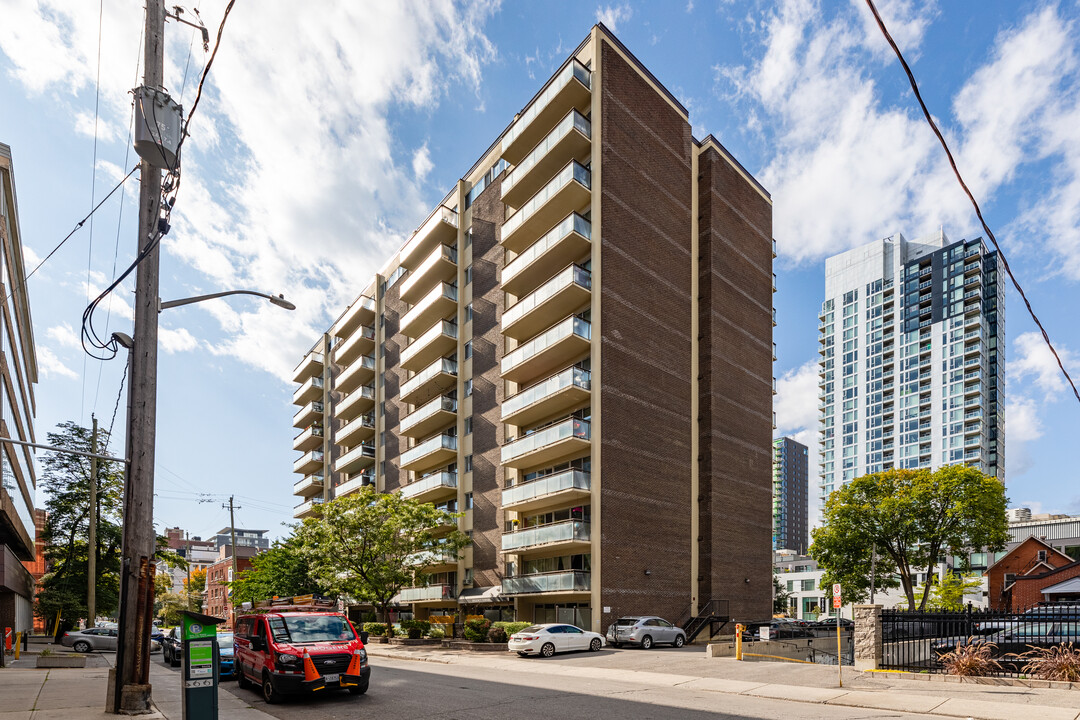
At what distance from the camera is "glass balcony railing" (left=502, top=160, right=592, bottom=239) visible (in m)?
36.3

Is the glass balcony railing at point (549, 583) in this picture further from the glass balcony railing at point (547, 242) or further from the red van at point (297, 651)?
the red van at point (297, 651)

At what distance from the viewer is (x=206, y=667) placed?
34.8 feet

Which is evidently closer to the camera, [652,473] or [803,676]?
[803,676]

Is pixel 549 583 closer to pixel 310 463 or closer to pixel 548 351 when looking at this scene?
pixel 548 351

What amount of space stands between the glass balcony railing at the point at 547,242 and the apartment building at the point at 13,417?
22972 millimetres

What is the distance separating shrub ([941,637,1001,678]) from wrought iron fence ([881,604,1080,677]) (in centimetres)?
13

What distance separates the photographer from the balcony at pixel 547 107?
3759 centimetres

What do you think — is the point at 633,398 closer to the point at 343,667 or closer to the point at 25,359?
the point at 343,667

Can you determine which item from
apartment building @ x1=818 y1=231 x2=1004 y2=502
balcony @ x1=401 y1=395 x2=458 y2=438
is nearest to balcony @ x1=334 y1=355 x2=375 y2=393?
balcony @ x1=401 y1=395 x2=458 y2=438

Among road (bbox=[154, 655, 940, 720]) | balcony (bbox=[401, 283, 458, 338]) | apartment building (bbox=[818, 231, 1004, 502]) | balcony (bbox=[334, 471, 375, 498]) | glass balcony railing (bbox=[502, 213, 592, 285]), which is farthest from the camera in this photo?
apartment building (bbox=[818, 231, 1004, 502])

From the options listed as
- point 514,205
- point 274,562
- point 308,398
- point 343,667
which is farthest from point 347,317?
point 343,667

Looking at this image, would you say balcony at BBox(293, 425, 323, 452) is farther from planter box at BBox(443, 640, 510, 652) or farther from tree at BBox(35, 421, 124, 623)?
planter box at BBox(443, 640, 510, 652)

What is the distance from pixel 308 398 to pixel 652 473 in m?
52.6

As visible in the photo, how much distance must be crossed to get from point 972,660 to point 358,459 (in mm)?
50925
